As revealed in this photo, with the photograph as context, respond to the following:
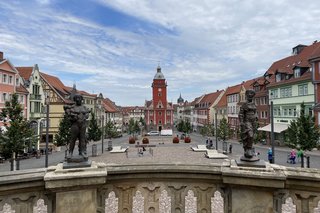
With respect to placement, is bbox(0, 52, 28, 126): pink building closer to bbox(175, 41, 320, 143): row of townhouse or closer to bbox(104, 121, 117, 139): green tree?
bbox(104, 121, 117, 139): green tree

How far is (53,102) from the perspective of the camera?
45.3 meters

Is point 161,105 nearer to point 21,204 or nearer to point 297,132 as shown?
point 297,132

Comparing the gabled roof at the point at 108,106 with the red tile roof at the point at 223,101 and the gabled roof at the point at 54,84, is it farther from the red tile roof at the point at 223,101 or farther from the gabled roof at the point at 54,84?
the red tile roof at the point at 223,101

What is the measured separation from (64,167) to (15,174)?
0.59 metres

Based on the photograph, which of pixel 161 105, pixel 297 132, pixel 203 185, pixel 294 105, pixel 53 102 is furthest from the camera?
pixel 161 105

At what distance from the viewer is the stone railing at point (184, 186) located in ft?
10.8

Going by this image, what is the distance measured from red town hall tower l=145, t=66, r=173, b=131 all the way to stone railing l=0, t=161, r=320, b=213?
8593cm

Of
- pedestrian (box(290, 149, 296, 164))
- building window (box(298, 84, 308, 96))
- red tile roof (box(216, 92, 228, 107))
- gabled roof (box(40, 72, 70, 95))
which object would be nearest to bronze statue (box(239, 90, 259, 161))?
pedestrian (box(290, 149, 296, 164))

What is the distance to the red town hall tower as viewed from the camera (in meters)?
89.6

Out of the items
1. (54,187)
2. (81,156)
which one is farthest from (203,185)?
(54,187)

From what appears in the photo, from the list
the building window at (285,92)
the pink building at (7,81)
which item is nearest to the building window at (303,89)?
the building window at (285,92)

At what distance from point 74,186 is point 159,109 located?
86.9 m

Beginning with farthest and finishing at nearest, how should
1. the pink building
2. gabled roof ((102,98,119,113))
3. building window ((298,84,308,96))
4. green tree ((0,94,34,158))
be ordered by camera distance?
gabled roof ((102,98,119,113)), building window ((298,84,308,96)), the pink building, green tree ((0,94,34,158))

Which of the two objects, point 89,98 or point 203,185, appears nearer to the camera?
point 203,185
